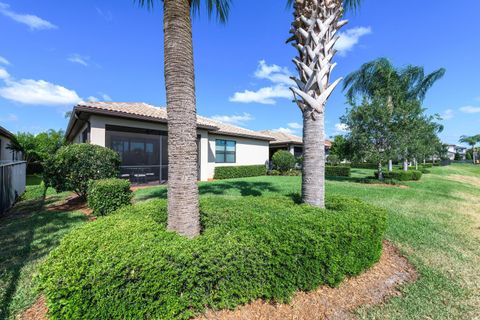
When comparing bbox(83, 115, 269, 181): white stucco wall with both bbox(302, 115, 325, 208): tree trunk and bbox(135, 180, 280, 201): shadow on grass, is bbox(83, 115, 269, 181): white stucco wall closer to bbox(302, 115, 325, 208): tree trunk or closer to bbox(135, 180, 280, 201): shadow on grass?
bbox(135, 180, 280, 201): shadow on grass

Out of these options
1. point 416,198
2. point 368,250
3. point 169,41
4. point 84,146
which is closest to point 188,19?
point 169,41

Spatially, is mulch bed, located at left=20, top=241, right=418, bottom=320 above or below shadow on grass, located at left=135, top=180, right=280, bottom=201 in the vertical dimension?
below

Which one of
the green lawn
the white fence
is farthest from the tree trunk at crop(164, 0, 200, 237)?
the white fence

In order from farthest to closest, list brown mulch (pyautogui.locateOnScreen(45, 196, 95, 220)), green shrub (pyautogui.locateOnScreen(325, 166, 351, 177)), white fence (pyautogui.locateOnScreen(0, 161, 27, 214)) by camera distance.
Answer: green shrub (pyautogui.locateOnScreen(325, 166, 351, 177))
white fence (pyautogui.locateOnScreen(0, 161, 27, 214))
brown mulch (pyautogui.locateOnScreen(45, 196, 95, 220))

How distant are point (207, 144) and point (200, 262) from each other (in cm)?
1305

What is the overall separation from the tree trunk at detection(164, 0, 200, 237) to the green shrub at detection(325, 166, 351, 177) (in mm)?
17783

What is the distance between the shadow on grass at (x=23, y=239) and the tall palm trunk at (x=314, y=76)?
16.5ft

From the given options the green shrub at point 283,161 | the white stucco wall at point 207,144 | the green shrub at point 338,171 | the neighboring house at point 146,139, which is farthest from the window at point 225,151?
the green shrub at point 338,171

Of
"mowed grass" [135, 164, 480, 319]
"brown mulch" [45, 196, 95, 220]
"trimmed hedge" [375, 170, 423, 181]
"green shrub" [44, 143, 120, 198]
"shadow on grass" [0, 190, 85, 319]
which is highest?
"green shrub" [44, 143, 120, 198]

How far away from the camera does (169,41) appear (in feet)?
10.5

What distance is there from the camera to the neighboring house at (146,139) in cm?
1058

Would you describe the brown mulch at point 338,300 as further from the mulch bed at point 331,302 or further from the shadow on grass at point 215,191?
the shadow on grass at point 215,191

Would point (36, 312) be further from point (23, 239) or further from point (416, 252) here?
point (416, 252)

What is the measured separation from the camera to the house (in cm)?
1491
